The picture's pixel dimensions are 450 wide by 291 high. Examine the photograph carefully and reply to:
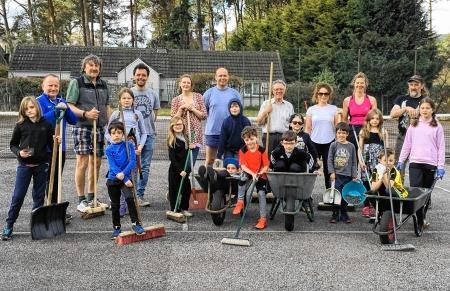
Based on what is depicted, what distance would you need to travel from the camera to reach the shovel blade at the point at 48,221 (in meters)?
4.89

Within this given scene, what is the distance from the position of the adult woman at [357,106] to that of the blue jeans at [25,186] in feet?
11.5

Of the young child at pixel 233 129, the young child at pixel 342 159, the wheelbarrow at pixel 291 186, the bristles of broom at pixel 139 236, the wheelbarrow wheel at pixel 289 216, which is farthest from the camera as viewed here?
the young child at pixel 233 129

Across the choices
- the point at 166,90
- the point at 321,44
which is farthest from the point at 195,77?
the point at 321,44

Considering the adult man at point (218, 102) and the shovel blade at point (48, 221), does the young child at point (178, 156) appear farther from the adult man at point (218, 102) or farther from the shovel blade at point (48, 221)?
the shovel blade at point (48, 221)

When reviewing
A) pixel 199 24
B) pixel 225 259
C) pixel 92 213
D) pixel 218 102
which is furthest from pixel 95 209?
pixel 199 24

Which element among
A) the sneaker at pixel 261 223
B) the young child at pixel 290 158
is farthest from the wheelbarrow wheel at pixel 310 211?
the sneaker at pixel 261 223

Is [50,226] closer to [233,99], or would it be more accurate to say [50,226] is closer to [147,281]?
[147,281]

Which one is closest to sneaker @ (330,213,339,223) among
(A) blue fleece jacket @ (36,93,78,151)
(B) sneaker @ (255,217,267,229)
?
(B) sneaker @ (255,217,267,229)

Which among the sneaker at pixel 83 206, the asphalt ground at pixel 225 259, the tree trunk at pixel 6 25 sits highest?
the tree trunk at pixel 6 25

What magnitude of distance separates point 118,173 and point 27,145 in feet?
2.97

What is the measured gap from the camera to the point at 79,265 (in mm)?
4258

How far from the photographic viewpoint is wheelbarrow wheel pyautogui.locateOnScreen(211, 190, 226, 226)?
18.3 feet

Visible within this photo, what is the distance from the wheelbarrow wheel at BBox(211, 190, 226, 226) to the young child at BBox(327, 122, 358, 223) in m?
1.26

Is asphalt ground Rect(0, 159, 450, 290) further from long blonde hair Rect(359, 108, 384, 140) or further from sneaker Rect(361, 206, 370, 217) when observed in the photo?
long blonde hair Rect(359, 108, 384, 140)
